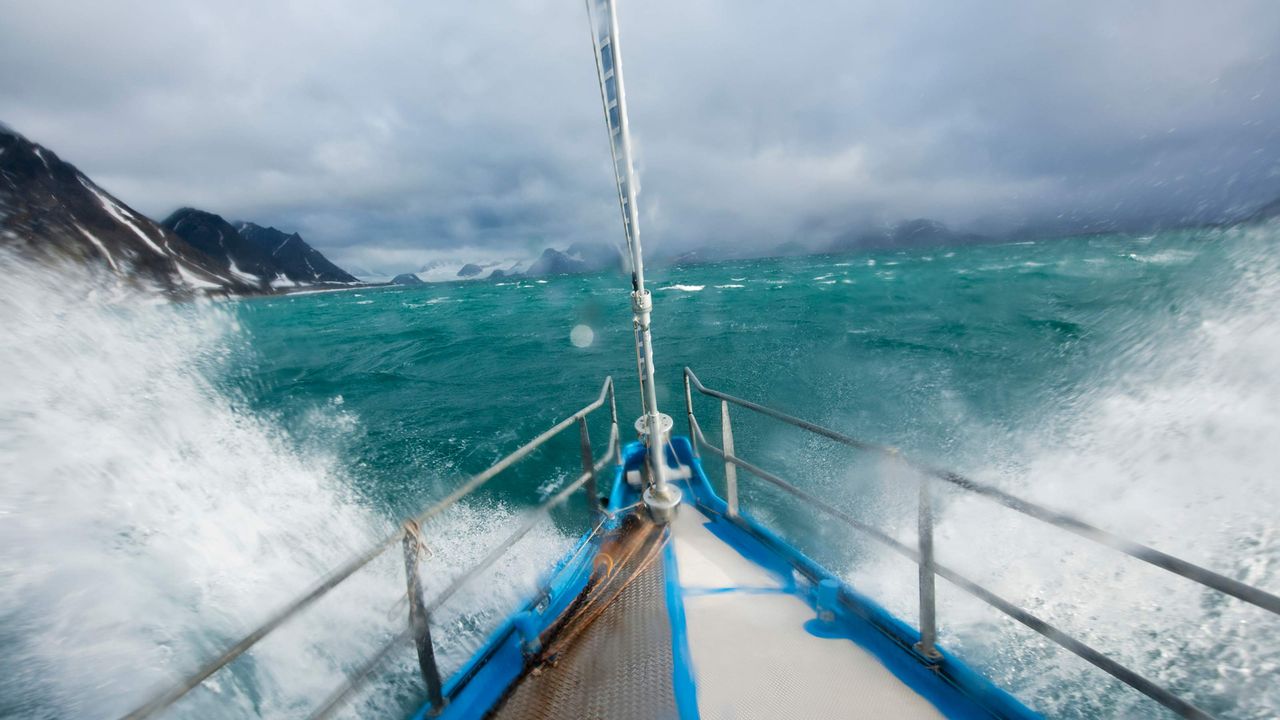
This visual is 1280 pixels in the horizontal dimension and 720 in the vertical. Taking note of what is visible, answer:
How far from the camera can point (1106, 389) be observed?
1121 centimetres

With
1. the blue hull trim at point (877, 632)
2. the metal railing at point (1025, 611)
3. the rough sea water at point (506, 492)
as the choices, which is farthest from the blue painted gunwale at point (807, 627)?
the rough sea water at point (506, 492)

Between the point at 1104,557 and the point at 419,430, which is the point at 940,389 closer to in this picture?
the point at 1104,557

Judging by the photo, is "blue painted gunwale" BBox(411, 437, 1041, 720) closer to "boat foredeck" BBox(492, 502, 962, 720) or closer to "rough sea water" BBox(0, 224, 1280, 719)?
"boat foredeck" BBox(492, 502, 962, 720)

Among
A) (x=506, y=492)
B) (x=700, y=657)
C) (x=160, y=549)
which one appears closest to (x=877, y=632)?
(x=700, y=657)

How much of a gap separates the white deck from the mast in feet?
2.33

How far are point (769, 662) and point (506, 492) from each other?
6.87 meters

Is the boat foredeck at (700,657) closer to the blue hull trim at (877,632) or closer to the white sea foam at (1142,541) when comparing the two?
the blue hull trim at (877,632)

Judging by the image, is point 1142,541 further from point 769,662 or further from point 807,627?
point 769,662

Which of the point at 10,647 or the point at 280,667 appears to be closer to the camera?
the point at 10,647

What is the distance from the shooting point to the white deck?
219 cm

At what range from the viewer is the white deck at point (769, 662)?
2.19 m

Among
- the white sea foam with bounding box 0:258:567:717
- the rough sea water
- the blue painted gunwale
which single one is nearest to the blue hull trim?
the blue painted gunwale

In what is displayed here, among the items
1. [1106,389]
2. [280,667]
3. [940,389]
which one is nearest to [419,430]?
[280,667]

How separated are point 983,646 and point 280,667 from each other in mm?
6331
